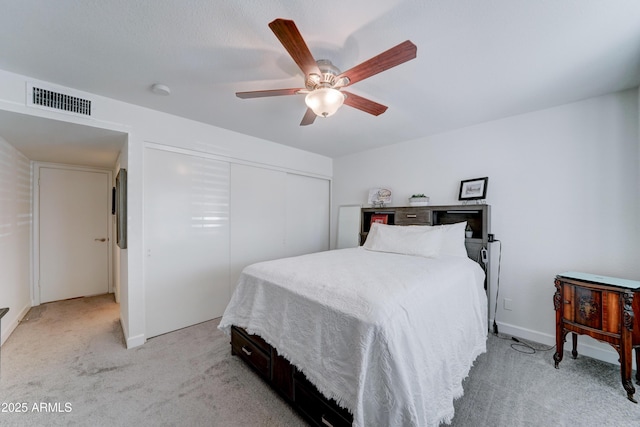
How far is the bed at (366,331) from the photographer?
1.16 metres

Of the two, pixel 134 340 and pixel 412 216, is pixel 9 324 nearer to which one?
pixel 134 340

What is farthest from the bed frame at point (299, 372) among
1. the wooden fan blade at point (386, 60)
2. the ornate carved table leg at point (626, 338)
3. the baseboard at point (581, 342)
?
the wooden fan blade at point (386, 60)

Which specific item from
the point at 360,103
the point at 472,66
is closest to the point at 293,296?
the point at 360,103

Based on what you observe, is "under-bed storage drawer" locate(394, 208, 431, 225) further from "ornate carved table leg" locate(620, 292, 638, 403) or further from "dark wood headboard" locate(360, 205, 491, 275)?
"ornate carved table leg" locate(620, 292, 638, 403)

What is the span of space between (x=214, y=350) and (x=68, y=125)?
8.19 ft

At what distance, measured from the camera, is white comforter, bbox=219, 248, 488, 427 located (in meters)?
1.15

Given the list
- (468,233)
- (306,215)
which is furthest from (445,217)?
(306,215)

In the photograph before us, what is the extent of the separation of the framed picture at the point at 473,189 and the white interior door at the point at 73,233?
5.51m

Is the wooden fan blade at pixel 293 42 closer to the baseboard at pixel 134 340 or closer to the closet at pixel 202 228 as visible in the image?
the closet at pixel 202 228

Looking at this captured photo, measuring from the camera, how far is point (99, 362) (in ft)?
7.07

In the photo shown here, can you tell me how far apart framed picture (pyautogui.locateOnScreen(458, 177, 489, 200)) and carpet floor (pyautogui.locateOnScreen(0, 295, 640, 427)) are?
5.20 ft

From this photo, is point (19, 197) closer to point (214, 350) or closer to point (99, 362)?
point (99, 362)

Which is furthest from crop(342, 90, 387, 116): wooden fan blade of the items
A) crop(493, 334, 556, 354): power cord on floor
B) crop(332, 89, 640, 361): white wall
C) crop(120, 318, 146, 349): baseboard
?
crop(120, 318, 146, 349): baseboard

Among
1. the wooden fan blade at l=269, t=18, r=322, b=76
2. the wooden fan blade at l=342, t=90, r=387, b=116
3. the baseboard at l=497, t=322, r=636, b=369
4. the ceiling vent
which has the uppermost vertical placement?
the ceiling vent
